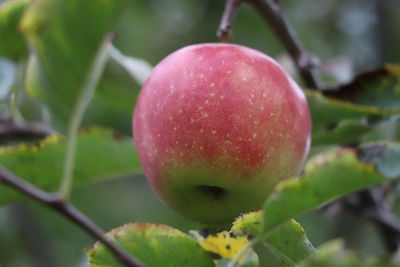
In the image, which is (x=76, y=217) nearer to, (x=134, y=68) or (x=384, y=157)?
(x=384, y=157)

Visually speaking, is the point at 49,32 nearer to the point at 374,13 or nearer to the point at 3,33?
the point at 3,33

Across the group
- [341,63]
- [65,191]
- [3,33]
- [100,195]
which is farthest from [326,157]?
[100,195]

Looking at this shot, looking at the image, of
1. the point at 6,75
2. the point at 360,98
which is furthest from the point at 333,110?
the point at 6,75

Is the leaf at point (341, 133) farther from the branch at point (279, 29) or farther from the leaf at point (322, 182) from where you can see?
the leaf at point (322, 182)

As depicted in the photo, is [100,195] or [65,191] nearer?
[65,191]

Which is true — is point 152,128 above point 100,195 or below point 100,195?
above

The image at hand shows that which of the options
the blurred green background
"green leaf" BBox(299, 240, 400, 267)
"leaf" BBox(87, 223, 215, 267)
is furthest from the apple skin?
the blurred green background

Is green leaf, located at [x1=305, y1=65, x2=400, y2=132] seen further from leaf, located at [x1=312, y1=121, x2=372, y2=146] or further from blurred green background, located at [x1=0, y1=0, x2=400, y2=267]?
blurred green background, located at [x1=0, y1=0, x2=400, y2=267]
